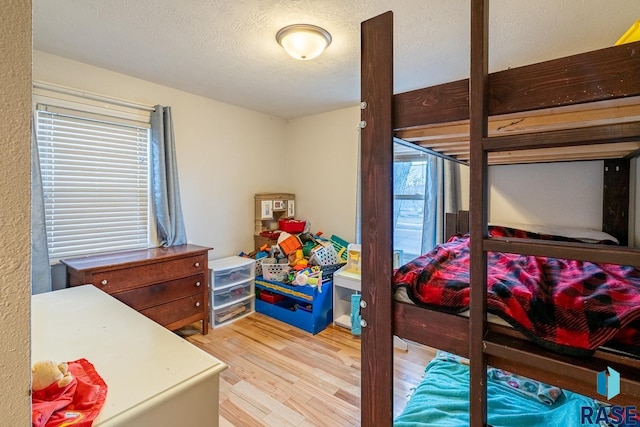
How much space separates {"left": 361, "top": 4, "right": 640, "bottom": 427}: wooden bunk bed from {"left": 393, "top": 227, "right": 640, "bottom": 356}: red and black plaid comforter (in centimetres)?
4

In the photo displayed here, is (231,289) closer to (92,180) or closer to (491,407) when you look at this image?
(92,180)

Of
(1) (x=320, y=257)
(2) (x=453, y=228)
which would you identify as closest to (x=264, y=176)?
(1) (x=320, y=257)

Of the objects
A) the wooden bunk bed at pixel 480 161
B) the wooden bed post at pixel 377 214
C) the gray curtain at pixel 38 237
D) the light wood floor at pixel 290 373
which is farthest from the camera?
the gray curtain at pixel 38 237

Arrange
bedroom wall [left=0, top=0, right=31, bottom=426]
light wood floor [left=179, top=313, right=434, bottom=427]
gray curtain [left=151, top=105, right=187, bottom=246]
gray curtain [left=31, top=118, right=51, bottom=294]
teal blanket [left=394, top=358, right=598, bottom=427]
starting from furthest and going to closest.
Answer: gray curtain [left=151, top=105, right=187, bottom=246] < gray curtain [left=31, top=118, right=51, bottom=294] < light wood floor [left=179, top=313, right=434, bottom=427] < teal blanket [left=394, top=358, right=598, bottom=427] < bedroom wall [left=0, top=0, right=31, bottom=426]

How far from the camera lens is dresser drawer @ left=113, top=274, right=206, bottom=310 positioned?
2105 millimetres

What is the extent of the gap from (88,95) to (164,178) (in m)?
0.81

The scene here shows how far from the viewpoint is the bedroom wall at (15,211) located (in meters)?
0.41

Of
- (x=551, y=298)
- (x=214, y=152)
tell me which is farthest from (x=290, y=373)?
(x=214, y=152)

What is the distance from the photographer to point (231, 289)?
9.69 ft

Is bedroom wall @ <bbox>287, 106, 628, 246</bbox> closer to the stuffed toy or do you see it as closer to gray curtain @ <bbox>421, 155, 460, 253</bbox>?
gray curtain @ <bbox>421, 155, 460, 253</bbox>

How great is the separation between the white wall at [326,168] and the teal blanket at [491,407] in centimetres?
188

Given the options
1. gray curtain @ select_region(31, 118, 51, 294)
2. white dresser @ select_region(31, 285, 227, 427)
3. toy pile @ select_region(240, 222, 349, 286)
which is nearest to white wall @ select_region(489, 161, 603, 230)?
toy pile @ select_region(240, 222, 349, 286)

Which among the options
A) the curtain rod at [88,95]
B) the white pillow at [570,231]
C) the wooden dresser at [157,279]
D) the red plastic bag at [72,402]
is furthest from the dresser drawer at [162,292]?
the white pillow at [570,231]

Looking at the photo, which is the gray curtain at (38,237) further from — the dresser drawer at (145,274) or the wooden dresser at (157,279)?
the dresser drawer at (145,274)
